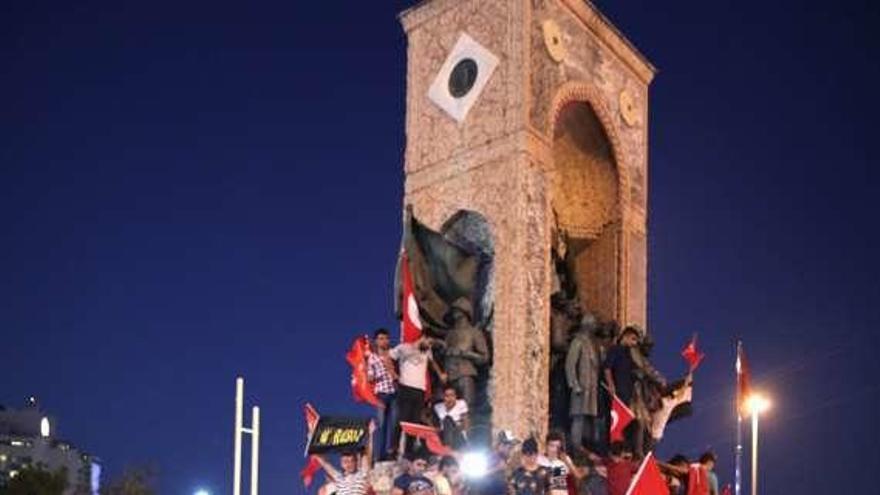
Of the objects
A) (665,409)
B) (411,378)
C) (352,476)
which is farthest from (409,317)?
(665,409)

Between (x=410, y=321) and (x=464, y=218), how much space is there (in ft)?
6.44

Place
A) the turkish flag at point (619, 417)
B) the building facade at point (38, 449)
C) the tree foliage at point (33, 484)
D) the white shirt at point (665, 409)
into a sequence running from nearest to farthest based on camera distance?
1. the turkish flag at point (619, 417)
2. the white shirt at point (665, 409)
3. the tree foliage at point (33, 484)
4. the building facade at point (38, 449)

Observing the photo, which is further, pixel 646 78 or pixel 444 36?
pixel 646 78

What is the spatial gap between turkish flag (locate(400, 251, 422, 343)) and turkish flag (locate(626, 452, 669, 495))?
503 centimetres

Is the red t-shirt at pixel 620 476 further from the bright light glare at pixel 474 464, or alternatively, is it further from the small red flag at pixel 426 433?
the small red flag at pixel 426 433

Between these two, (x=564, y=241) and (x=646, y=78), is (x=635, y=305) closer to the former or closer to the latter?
(x=564, y=241)

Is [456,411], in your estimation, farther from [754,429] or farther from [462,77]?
[462,77]

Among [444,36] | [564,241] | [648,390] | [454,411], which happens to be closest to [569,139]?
[564,241]

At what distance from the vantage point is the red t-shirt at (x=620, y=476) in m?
13.5

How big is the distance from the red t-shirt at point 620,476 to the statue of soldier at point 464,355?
2.69 meters

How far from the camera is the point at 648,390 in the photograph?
17594 millimetres

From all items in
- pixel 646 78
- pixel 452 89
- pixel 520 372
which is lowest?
pixel 520 372

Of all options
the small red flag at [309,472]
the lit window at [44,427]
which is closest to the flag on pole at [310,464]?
the small red flag at [309,472]

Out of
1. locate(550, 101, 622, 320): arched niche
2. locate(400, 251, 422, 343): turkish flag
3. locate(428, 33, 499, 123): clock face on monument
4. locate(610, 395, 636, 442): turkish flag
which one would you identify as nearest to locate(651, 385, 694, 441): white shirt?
locate(610, 395, 636, 442): turkish flag
